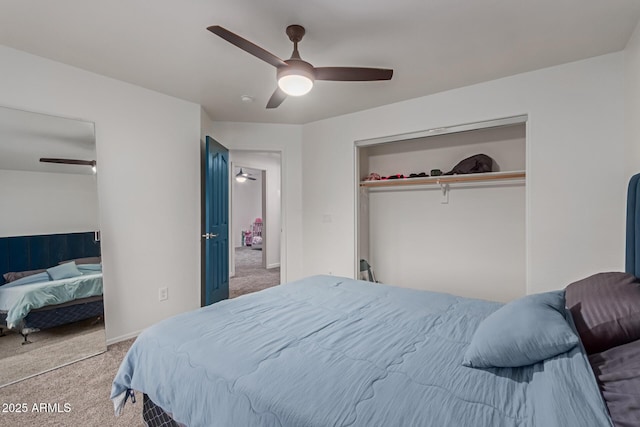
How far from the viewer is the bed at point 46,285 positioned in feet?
7.80

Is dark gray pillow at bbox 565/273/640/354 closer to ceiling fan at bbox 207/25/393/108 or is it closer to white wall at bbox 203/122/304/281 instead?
ceiling fan at bbox 207/25/393/108

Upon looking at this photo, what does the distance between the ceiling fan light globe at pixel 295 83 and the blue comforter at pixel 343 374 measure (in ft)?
4.70

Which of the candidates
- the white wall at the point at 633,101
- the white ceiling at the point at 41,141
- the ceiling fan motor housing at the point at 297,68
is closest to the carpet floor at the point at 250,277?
the white ceiling at the point at 41,141

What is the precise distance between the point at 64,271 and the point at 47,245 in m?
0.26

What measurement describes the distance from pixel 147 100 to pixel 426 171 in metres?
3.27

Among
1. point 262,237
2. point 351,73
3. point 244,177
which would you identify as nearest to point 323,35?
point 351,73

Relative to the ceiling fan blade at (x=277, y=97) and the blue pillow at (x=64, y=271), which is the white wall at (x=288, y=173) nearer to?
the ceiling fan blade at (x=277, y=97)

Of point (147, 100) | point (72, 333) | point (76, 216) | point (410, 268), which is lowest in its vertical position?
point (72, 333)

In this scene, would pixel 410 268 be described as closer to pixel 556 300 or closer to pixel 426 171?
pixel 426 171

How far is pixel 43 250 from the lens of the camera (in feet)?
8.44

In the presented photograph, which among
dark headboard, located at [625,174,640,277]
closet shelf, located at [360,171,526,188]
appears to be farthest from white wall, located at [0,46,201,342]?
dark headboard, located at [625,174,640,277]

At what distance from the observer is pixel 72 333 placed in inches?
107

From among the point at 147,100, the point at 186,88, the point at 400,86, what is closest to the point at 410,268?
the point at 400,86

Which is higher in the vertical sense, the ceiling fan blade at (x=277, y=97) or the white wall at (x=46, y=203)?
the ceiling fan blade at (x=277, y=97)
